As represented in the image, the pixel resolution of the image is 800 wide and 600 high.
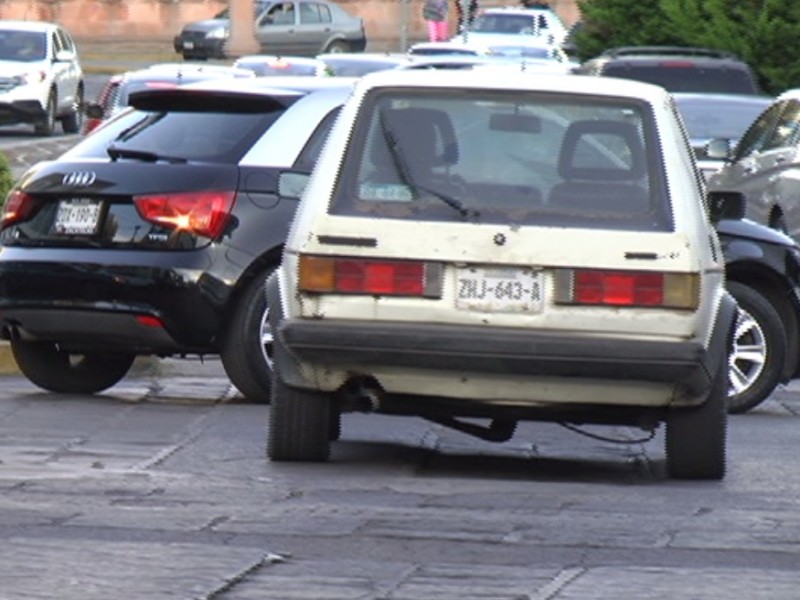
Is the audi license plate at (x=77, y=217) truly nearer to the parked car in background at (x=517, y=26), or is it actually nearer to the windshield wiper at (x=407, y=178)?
the windshield wiper at (x=407, y=178)

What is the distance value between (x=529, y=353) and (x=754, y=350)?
11.8 feet

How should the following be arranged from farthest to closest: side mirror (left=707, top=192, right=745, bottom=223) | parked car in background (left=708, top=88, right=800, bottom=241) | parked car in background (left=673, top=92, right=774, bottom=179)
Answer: parked car in background (left=673, top=92, right=774, bottom=179) < parked car in background (left=708, top=88, right=800, bottom=241) < side mirror (left=707, top=192, right=745, bottom=223)

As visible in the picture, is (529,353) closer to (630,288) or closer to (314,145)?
(630,288)

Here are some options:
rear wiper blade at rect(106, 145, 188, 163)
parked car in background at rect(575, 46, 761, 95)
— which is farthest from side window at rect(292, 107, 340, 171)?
parked car in background at rect(575, 46, 761, 95)

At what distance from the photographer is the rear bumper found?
9898 mm

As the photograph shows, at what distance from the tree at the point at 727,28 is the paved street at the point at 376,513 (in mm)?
22260

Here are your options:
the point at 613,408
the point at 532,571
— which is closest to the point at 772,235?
the point at 613,408

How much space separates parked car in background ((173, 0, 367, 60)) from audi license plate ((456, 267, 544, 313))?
5547cm

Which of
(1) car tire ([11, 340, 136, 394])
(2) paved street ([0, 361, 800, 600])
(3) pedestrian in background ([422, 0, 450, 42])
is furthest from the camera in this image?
(3) pedestrian in background ([422, 0, 450, 42])

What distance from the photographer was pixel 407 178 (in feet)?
33.6

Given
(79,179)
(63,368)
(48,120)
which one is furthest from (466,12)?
(79,179)

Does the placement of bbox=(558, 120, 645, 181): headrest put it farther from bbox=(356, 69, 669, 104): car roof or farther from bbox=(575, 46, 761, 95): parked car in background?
bbox=(575, 46, 761, 95): parked car in background

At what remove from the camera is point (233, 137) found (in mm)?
13102

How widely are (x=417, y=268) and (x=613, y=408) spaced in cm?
92
